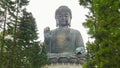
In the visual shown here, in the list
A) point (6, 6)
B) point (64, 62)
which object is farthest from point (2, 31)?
point (64, 62)

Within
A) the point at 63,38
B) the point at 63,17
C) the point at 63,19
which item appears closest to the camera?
the point at 63,38

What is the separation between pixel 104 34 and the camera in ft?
52.9

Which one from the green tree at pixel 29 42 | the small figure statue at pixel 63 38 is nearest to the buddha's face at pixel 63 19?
the small figure statue at pixel 63 38

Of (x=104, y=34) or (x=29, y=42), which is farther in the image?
(x=29, y=42)

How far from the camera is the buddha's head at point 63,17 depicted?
39156 mm

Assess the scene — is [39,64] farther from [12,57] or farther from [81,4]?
[81,4]

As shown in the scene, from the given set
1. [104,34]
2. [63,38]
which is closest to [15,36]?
[104,34]

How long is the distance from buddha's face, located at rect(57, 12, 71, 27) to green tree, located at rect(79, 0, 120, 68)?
22213 mm

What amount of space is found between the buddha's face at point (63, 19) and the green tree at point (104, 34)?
22.2 meters

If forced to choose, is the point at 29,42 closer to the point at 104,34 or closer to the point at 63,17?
the point at 104,34

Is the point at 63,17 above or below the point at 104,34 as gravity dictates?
above

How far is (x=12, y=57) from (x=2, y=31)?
157 centimetres

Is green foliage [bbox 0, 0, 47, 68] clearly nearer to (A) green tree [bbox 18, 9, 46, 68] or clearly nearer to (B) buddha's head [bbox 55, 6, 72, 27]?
(A) green tree [bbox 18, 9, 46, 68]

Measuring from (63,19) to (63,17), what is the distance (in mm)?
278
